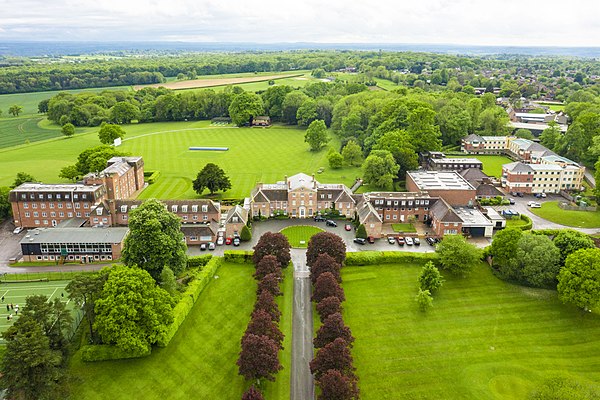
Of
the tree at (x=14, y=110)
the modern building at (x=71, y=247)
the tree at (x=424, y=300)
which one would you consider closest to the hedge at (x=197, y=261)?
the modern building at (x=71, y=247)

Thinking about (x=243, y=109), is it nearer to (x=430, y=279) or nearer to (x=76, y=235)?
(x=76, y=235)

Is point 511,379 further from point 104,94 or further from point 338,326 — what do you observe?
point 104,94

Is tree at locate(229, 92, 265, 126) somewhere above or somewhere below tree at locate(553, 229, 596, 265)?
above

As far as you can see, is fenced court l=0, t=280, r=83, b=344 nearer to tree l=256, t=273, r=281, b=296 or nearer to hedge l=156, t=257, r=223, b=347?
hedge l=156, t=257, r=223, b=347

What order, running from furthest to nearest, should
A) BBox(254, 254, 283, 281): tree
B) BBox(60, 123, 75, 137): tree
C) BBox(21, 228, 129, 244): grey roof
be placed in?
BBox(60, 123, 75, 137): tree → BBox(21, 228, 129, 244): grey roof → BBox(254, 254, 283, 281): tree

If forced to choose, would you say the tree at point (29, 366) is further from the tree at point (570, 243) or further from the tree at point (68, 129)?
the tree at point (68, 129)

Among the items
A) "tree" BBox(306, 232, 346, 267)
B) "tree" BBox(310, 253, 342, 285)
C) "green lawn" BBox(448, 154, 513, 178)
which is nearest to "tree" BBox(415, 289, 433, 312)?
"tree" BBox(310, 253, 342, 285)
